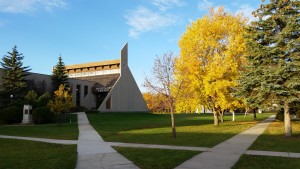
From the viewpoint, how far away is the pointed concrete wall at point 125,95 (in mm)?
61750

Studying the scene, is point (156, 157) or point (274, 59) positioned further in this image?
point (274, 59)

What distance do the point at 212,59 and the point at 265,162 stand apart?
57.5ft

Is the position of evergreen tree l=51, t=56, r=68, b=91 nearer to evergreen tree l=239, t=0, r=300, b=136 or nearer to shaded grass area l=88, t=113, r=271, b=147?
shaded grass area l=88, t=113, r=271, b=147

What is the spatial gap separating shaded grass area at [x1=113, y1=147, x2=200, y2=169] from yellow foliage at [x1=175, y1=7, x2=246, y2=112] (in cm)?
1315

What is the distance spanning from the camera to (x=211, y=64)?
84.5ft

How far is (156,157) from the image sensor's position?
421 inches

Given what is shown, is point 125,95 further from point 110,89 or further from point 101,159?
point 101,159

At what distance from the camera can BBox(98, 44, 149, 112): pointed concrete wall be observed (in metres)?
61.8

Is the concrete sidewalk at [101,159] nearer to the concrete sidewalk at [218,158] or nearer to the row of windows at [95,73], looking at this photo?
the concrete sidewalk at [218,158]

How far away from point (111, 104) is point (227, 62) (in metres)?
39.5

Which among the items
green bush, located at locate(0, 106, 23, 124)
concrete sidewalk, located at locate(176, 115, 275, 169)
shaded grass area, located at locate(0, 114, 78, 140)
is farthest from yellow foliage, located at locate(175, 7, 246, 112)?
green bush, located at locate(0, 106, 23, 124)

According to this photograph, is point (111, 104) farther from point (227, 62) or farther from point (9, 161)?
point (9, 161)

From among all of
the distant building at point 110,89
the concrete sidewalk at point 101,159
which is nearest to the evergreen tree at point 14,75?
the distant building at point 110,89

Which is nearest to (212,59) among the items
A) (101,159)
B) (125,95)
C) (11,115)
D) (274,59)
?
(274,59)
